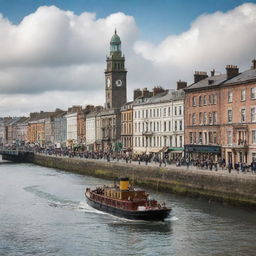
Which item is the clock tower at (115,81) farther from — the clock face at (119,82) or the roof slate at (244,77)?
the roof slate at (244,77)

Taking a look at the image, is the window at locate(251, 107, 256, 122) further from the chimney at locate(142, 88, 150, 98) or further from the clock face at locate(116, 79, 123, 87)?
the clock face at locate(116, 79, 123, 87)

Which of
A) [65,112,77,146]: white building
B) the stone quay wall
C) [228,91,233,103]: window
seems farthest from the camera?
Answer: [65,112,77,146]: white building

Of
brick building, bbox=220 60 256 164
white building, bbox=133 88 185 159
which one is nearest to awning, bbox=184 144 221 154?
brick building, bbox=220 60 256 164

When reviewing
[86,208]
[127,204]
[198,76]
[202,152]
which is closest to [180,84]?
[198,76]

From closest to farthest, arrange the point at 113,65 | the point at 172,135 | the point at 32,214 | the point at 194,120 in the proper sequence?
the point at 32,214
the point at 194,120
the point at 172,135
the point at 113,65

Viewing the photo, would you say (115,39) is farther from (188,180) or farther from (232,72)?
(188,180)

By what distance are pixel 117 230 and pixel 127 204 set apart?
146 inches

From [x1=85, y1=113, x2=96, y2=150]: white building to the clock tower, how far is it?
6590mm

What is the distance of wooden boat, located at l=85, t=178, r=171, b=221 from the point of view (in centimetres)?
4050

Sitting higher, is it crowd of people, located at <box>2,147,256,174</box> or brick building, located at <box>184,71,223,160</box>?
brick building, located at <box>184,71,223,160</box>

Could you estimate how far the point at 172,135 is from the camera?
8088cm

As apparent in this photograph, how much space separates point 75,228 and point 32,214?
266 inches

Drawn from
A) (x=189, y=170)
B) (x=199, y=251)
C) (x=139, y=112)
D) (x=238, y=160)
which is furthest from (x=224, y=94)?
(x=199, y=251)

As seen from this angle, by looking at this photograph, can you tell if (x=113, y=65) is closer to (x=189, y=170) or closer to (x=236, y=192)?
(x=189, y=170)
